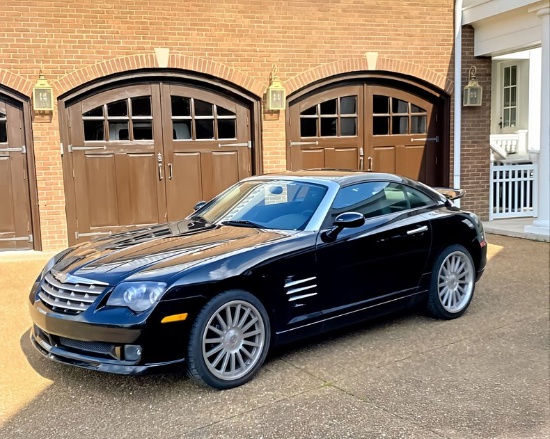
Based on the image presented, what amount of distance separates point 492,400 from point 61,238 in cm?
710

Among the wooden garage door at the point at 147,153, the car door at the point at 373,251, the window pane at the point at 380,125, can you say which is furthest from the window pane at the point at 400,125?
the car door at the point at 373,251

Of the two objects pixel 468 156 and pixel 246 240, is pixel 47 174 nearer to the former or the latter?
pixel 246 240

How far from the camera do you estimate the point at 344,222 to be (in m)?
4.62

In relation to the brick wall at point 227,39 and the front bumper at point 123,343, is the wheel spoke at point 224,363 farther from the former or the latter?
the brick wall at point 227,39

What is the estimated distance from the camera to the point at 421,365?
14.7 feet

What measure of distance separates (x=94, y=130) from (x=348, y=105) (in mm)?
4329

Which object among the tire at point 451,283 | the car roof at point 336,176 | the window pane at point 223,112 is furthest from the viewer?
the window pane at point 223,112

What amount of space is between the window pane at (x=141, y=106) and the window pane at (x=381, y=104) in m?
3.97

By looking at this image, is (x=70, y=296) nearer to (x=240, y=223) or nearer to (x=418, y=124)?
(x=240, y=223)

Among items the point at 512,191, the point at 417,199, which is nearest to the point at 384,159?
the point at 512,191

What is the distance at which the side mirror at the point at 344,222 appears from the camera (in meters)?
4.62

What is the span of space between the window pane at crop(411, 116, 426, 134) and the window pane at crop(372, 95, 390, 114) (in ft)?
1.89

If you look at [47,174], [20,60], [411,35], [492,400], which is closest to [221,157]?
[47,174]

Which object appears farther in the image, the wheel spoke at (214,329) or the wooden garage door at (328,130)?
the wooden garage door at (328,130)
